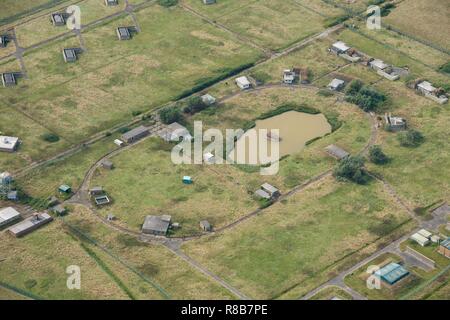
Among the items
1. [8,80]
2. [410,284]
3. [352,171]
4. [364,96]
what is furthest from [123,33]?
[410,284]

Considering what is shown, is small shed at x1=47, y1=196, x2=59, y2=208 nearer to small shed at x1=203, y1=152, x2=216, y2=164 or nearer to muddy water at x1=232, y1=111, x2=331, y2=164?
small shed at x1=203, y1=152, x2=216, y2=164

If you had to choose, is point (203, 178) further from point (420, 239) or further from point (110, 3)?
point (110, 3)

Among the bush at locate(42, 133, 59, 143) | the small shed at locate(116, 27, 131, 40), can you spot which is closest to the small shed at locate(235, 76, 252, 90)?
the small shed at locate(116, 27, 131, 40)

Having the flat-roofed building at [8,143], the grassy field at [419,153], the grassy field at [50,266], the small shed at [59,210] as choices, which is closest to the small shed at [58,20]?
the flat-roofed building at [8,143]

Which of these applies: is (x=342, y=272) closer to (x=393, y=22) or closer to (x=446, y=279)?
(x=446, y=279)

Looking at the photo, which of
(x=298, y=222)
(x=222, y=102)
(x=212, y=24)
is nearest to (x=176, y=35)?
(x=212, y=24)

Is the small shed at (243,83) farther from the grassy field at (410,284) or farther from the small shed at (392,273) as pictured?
the small shed at (392,273)
